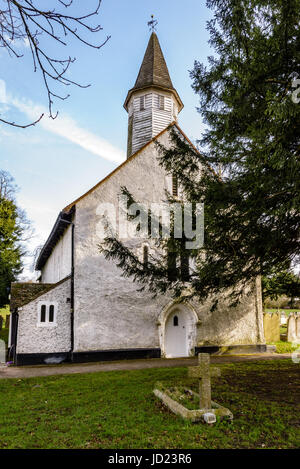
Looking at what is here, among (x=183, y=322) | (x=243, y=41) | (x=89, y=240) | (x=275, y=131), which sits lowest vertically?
(x=183, y=322)

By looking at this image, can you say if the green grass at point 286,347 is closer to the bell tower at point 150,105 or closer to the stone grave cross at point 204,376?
the stone grave cross at point 204,376

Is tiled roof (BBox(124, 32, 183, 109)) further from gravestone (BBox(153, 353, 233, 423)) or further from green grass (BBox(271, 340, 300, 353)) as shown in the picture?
gravestone (BBox(153, 353, 233, 423))

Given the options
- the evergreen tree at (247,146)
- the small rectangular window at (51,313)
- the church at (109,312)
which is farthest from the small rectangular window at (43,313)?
the evergreen tree at (247,146)

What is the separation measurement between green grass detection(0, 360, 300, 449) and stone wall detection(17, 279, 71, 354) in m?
3.05

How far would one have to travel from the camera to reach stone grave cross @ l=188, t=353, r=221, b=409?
19.3ft

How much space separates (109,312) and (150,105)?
11796 mm

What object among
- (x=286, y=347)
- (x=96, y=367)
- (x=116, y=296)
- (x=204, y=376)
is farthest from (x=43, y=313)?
(x=286, y=347)

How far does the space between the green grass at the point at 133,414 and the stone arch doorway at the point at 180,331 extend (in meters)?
4.85

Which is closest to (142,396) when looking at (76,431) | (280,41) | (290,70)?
(76,431)

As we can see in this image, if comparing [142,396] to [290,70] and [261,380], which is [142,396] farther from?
[290,70]

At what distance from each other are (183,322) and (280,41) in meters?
11.6

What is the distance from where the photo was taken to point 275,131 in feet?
23.7

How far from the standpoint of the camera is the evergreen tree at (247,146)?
285 inches

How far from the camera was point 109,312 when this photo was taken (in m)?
13.7
